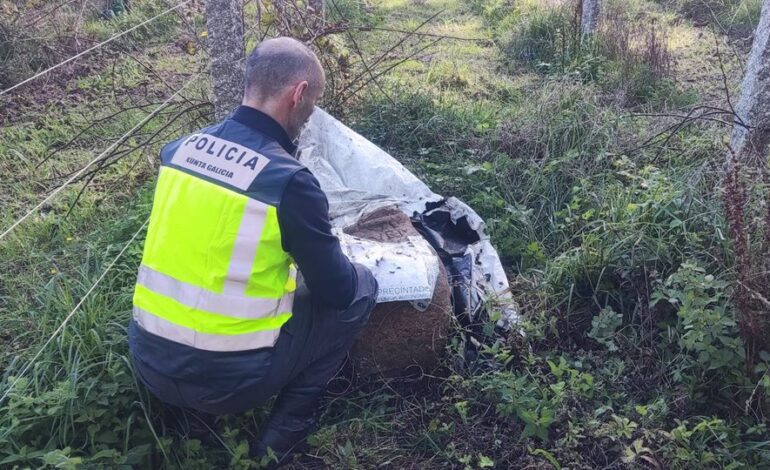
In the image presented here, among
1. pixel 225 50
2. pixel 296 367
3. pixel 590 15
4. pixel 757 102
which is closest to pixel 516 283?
pixel 296 367

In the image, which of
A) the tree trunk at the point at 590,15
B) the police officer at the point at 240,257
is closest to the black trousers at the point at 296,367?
the police officer at the point at 240,257

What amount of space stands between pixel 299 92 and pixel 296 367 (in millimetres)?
1089

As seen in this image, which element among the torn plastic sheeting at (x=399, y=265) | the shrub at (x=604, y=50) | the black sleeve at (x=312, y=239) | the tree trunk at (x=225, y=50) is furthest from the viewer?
the shrub at (x=604, y=50)

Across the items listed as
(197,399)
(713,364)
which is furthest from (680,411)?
(197,399)

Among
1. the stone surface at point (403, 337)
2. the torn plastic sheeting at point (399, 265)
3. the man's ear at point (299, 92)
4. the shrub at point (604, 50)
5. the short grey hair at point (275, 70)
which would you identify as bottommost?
the stone surface at point (403, 337)

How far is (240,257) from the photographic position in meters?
2.25

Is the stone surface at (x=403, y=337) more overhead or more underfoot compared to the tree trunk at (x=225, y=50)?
more underfoot

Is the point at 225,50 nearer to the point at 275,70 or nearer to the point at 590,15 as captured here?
the point at 275,70

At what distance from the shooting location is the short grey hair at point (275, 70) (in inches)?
93.8

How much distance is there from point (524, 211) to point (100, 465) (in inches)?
98.5

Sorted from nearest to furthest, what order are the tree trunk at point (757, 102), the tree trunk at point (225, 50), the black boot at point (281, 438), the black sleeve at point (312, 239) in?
the black sleeve at point (312, 239), the black boot at point (281, 438), the tree trunk at point (757, 102), the tree trunk at point (225, 50)

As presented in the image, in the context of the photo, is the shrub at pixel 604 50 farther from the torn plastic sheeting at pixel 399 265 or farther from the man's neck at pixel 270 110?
the man's neck at pixel 270 110

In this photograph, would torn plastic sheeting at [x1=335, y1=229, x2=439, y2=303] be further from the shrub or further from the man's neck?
the shrub

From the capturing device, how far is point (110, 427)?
8.20ft
